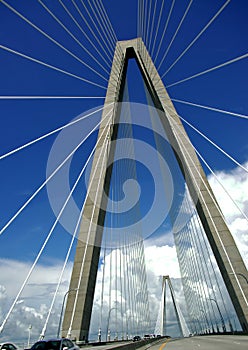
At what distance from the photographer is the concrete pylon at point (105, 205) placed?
876 inches

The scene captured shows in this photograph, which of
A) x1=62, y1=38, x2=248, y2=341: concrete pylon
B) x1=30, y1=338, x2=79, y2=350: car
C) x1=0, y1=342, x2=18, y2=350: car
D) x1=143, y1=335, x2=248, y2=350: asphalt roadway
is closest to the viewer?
x1=30, y1=338, x2=79, y2=350: car

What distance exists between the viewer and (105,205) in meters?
26.2

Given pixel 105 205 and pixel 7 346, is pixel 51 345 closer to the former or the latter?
pixel 7 346

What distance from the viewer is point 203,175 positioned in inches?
1006

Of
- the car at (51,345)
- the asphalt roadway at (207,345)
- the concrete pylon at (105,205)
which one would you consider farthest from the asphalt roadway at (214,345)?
the car at (51,345)

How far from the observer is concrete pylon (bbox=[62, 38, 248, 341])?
876 inches

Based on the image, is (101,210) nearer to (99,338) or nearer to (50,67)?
(50,67)

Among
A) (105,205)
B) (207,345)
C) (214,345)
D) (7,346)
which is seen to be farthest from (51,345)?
(105,205)

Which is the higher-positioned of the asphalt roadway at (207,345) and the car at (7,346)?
the asphalt roadway at (207,345)

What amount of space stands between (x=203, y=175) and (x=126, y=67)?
11.7 m

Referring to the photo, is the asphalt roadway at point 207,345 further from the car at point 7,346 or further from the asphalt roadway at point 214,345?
the car at point 7,346

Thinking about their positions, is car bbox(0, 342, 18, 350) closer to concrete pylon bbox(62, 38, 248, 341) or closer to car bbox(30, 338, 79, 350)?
concrete pylon bbox(62, 38, 248, 341)

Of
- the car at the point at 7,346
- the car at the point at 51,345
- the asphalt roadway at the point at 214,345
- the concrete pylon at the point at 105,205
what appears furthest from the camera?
the concrete pylon at the point at 105,205

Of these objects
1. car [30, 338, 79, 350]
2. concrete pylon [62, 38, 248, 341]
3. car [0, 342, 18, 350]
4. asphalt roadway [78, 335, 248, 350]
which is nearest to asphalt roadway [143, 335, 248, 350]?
asphalt roadway [78, 335, 248, 350]
